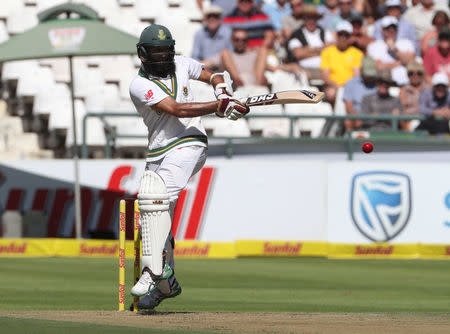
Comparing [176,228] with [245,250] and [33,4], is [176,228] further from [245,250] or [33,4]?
[33,4]

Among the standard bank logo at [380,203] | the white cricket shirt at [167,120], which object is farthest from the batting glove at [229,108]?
the standard bank logo at [380,203]

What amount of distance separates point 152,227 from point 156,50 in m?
Answer: 1.16

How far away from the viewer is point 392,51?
18062mm

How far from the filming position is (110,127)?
53.3 ft

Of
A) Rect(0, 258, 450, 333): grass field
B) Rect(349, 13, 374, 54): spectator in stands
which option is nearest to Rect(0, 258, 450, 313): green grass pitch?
Rect(0, 258, 450, 333): grass field

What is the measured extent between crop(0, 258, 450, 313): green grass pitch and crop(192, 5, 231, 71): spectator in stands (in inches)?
165

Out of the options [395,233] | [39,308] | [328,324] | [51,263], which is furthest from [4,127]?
[328,324]

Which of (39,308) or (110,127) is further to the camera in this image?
(110,127)

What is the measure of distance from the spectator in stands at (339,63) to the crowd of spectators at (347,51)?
0.02m

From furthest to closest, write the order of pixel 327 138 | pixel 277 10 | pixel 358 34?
pixel 277 10 < pixel 358 34 < pixel 327 138

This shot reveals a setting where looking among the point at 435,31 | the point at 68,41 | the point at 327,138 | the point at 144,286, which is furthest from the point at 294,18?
the point at 144,286

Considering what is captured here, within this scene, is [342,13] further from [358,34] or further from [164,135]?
[164,135]

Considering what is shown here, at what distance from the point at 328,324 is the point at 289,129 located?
1011cm

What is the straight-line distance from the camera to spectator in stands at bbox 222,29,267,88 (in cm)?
1673
